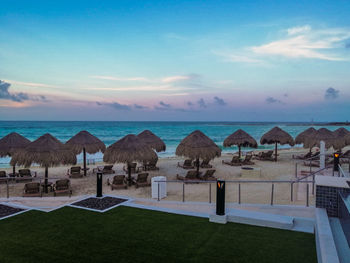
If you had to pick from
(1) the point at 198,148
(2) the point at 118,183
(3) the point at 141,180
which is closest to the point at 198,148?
(1) the point at 198,148

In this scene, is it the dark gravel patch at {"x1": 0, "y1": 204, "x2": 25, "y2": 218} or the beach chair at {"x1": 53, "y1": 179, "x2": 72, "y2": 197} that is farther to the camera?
the beach chair at {"x1": 53, "y1": 179, "x2": 72, "y2": 197}

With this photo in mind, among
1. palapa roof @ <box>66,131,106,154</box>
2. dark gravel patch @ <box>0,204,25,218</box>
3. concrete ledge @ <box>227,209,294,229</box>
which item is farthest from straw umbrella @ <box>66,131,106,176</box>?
concrete ledge @ <box>227,209,294,229</box>

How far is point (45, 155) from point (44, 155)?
44 mm

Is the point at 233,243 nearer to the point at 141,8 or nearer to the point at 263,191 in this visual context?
the point at 263,191

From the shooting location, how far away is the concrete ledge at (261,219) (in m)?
6.23

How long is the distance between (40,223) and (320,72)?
78.2 feet

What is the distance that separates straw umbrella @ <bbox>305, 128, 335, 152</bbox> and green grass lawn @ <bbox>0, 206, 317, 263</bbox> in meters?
17.2

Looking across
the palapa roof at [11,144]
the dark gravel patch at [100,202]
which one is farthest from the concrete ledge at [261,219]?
the palapa roof at [11,144]

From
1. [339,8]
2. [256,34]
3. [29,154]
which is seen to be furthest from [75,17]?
[339,8]

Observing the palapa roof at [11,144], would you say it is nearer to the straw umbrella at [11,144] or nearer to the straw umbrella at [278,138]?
the straw umbrella at [11,144]

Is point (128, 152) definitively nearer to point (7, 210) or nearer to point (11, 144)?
point (7, 210)

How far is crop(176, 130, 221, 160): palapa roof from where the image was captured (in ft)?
47.9

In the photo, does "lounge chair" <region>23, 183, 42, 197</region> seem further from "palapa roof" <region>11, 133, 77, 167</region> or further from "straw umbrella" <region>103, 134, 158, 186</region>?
"straw umbrella" <region>103, 134, 158, 186</region>

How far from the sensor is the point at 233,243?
5449 mm
